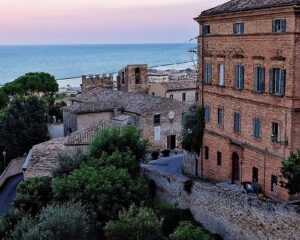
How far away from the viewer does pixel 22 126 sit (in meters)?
53.1

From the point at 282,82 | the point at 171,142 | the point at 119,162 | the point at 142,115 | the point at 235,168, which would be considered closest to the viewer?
the point at 282,82

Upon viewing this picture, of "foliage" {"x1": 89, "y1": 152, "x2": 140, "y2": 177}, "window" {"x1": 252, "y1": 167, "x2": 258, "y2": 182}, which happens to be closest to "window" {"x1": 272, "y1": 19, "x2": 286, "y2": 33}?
"window" {"x1": 252, "y1": 167, "x2": 258, "y2": 182}

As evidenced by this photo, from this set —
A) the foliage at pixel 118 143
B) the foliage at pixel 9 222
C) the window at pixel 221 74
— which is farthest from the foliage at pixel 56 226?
the window at pixel 221 74

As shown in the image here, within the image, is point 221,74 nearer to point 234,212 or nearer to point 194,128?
point 194,128

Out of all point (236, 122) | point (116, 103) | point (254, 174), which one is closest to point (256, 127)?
point (236, 122)

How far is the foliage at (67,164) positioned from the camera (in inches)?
1420

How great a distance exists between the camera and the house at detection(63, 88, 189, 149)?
51406 mm

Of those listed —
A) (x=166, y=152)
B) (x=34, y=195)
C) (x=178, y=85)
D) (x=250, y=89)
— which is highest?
(x=250, y=89)

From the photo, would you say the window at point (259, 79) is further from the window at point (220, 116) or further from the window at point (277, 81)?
the window at point (220, 116)

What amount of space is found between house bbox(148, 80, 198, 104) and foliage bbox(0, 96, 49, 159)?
17.3 m

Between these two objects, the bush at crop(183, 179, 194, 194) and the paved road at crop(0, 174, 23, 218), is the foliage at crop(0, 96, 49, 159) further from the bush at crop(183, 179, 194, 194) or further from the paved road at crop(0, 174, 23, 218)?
the bush at crop(183, 179, 194, 194)

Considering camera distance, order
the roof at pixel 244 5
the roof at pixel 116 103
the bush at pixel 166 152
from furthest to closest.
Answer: the roof at pixel 116 103 < the bush at pixel 166 152 < the roof at pixel 244 5

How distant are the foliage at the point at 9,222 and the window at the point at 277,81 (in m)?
15.3

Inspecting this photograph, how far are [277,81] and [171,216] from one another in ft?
31.0
